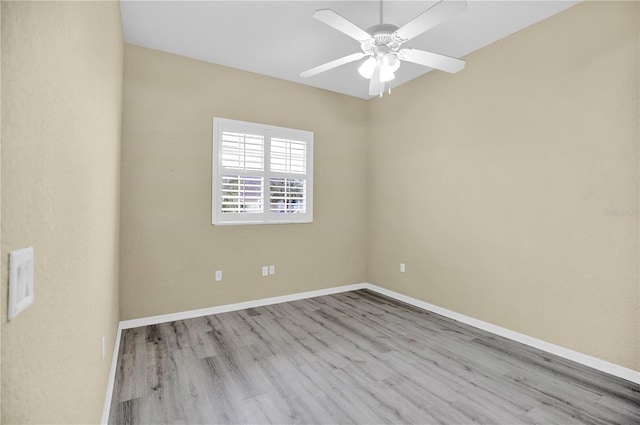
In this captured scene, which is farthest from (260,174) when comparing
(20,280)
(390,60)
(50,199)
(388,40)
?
(20,280)

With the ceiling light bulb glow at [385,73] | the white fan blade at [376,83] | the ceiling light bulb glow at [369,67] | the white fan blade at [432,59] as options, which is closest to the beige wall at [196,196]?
the white fan blade at [376,83]

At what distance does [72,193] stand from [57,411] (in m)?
0.63

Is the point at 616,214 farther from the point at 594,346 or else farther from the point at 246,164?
the point at 246,164

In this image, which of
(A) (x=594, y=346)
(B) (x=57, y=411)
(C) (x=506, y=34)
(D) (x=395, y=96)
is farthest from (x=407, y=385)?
(D) (x=395, y=96)

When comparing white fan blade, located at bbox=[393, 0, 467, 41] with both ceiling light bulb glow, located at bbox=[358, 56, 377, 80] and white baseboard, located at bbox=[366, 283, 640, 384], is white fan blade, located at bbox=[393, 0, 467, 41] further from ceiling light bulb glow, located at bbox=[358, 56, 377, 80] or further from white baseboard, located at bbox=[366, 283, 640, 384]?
white baseboard, located at bbox=[366, 283, 640, 384]

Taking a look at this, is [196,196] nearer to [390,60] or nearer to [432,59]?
[390,60]

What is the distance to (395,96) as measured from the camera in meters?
4.32

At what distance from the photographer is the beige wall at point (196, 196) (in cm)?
322

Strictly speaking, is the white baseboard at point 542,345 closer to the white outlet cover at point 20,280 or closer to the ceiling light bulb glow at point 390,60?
the ceiling light bulb glow at point 390,60

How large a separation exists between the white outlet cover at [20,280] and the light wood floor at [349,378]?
1661 mm

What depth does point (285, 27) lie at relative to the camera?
2.90m

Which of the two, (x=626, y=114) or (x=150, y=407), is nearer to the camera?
(x=150, y=407)

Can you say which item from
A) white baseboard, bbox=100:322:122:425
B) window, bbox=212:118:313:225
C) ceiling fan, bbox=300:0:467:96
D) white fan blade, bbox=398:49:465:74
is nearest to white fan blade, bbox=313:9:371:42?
ceiling fan, bbox=300:0:467:96

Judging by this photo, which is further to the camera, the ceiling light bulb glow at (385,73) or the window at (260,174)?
the window at (260,174)
